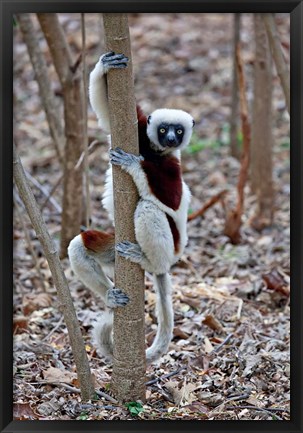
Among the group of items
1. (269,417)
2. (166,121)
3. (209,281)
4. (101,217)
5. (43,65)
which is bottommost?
(269,417)

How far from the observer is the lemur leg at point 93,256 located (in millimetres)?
4469

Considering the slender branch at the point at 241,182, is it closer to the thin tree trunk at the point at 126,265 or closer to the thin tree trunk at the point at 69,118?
the thin tree trunk at the point at 69,118

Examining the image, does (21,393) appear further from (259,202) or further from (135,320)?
(259,202)

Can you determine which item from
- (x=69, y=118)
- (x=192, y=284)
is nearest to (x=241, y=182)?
(x=192, y=284)

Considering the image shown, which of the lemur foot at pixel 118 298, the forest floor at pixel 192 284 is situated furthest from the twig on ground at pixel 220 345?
the lemur foot at pixel 118 298

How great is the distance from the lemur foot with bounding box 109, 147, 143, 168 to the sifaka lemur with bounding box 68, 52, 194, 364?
3 centimetres

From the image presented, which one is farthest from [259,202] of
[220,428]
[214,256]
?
[220,428]

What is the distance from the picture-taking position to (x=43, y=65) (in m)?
6.73

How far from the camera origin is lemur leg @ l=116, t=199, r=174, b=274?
3906mm

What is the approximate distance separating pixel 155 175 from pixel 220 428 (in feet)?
5.42

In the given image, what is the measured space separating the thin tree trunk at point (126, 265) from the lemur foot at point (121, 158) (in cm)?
3

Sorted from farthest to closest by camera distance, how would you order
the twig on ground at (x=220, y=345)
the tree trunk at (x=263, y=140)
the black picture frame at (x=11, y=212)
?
the tree trunk at (x=263, y=140) < the twig on ground at (x=220, y=345) < the black picture frame at (x=11, y=212)

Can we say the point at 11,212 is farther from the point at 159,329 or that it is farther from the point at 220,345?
the point at 220,345

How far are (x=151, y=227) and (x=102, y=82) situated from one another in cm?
94
